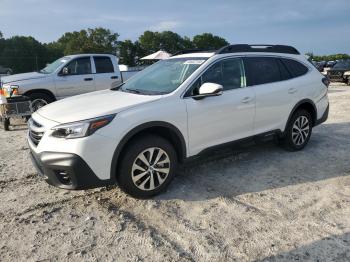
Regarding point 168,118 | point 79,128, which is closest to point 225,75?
point 168,118

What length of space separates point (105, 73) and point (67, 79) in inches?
49.5

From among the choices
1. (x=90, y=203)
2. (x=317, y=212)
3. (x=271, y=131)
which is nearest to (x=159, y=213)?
(x=90, y=203)

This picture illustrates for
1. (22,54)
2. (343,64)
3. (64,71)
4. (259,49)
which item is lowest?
(343,64)

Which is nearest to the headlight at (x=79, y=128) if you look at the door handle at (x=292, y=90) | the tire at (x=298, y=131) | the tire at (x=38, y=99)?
the door handle at (x=292, y=90)

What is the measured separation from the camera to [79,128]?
3.66m

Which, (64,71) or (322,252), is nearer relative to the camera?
(322,252)

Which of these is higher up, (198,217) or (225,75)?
(225,75)

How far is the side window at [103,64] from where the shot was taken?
35.5 feet

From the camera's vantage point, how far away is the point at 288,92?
18.5ft

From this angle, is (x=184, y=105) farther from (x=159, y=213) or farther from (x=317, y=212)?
(x=317, y=212)

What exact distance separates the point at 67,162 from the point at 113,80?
25.1 ft

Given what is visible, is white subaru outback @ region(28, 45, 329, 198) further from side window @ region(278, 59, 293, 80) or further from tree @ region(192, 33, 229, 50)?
tree @ region(192, 33, 229, 50)

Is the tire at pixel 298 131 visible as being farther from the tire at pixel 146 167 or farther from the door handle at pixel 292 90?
the tire at pixel 146 167

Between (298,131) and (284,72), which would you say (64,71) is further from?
(298,131)
